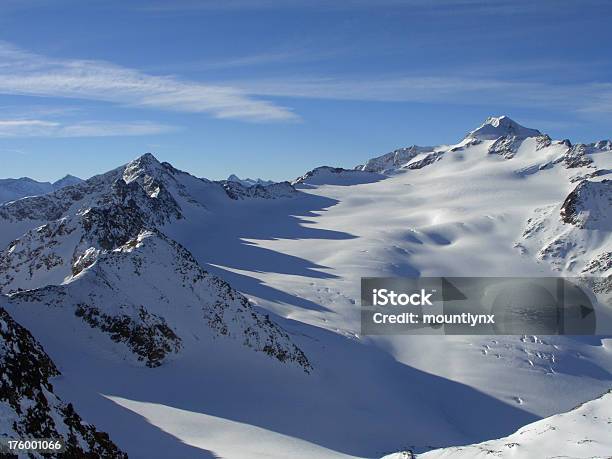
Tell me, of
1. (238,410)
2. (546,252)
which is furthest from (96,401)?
(546,252)

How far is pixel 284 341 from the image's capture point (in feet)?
118

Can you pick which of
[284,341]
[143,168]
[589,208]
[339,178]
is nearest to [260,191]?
[143,168]

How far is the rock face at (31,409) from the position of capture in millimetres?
11406

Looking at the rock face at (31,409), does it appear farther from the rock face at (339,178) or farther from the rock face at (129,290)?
the rock face at (339,178)

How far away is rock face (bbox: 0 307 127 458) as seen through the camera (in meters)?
11.4

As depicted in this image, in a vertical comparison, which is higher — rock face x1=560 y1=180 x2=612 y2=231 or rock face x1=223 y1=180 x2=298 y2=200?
rock face x1=223 y1=180 x2=298 y2=200

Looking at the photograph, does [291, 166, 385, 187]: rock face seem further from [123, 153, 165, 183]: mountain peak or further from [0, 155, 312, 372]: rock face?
[0, 155, 312, 372]: rock face

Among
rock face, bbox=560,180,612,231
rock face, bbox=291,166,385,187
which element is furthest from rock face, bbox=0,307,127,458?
rock face, bbox=291,166,385,187

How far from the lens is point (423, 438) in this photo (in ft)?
102

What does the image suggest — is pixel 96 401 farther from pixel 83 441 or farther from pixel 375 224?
pixel 375 224

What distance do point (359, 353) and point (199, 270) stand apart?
55.2 ft

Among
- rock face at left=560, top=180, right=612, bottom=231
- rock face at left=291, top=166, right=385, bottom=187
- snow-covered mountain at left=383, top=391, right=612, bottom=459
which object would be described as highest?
rock face at left=291, top=166, right=385, bottom=187

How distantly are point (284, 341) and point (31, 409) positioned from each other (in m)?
24.9

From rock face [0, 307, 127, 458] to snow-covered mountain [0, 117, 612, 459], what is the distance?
593 cm
